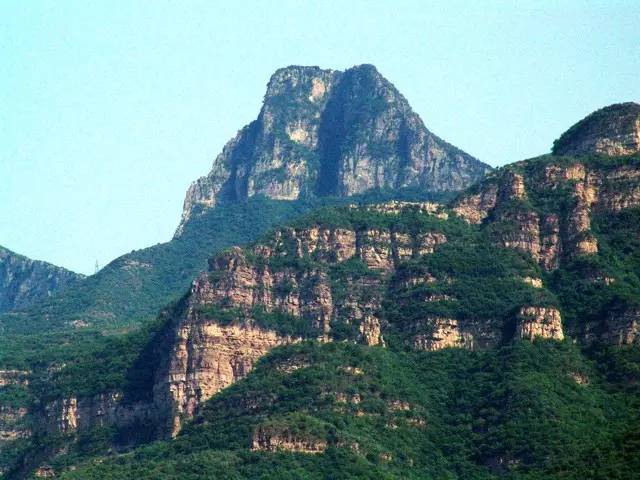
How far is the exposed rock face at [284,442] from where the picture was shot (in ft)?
590

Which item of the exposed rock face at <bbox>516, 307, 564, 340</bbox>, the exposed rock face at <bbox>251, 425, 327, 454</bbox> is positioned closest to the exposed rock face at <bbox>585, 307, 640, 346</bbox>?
the exposed rock face at <bbox>516, 307, 564, 340</bbox>

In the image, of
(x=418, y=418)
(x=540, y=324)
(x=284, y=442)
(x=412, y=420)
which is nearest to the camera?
(x=284, y=442)

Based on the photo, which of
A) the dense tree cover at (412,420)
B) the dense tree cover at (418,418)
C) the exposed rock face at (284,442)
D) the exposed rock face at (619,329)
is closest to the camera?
the dense tree cover at (412,420)

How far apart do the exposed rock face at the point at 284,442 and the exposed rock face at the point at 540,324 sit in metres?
28.6

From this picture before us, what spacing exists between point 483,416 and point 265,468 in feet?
81.8

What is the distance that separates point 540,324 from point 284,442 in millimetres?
33120

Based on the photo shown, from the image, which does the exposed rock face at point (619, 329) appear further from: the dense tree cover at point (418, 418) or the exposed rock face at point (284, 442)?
the exposed rock face at point (284, 442)

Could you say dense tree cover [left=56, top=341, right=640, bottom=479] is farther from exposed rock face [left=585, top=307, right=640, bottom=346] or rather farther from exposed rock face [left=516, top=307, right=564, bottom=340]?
exposed rock face [left=585, top=307, right=640, bottom=346]

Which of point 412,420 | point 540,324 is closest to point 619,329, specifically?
point 540,324

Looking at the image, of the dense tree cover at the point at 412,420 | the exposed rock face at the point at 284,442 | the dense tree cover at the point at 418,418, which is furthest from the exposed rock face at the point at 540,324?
the exposed rock face at the point at 284,442

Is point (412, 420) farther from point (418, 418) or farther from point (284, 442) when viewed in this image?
point (284, 442)

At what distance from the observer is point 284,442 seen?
180375mm

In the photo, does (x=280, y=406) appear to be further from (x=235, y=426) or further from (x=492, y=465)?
(x=492, y=465)

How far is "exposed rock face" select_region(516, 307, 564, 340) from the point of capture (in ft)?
645
